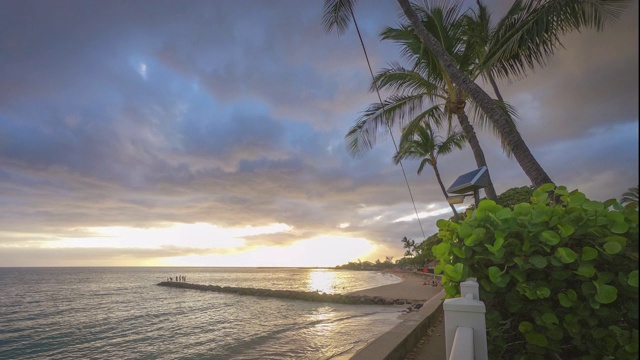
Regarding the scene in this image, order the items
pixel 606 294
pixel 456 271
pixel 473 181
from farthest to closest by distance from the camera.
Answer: pixel 473 181
pixel 456 271
pixel 606 294

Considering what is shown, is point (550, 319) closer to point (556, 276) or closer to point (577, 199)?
point (556, 276)

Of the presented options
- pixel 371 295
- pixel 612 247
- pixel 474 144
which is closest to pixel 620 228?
pixel 612 247

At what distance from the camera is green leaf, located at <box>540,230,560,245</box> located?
219 cm

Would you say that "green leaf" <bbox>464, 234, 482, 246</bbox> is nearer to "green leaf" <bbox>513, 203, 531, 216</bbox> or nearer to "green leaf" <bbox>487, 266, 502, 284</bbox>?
"green leaf" <bbox>487, 266, 502, 284</bbox>

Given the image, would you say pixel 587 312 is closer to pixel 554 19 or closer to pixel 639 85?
pixel 639 85

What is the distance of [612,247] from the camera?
2129mm

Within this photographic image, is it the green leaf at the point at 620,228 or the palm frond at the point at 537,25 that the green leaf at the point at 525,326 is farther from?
the palm frond at the point at 537,25

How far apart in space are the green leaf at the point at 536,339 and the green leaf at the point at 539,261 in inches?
18.5

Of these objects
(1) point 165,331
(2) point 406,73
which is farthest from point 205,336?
(2) point 406,73

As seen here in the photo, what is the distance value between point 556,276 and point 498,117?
3966mm

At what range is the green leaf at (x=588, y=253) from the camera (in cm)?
215

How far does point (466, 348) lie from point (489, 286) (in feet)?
3.73

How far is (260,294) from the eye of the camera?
36469 millimetres

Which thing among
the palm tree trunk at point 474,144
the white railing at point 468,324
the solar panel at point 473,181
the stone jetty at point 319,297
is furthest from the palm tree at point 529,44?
the stone jetty at point 319,297
